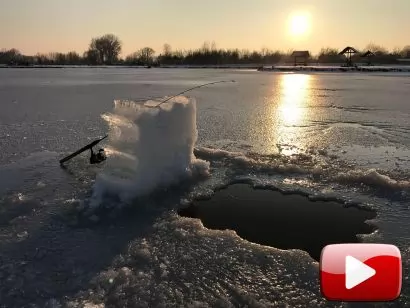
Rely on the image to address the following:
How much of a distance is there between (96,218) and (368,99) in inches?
551

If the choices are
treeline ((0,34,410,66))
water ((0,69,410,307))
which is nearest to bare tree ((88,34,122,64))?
treeline ((0,34,410,66))

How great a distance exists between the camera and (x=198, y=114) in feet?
39.9

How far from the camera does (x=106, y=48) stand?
126m

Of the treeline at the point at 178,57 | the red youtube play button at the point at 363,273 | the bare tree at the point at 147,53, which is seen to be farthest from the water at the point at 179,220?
the bare tree at the point at 147,53

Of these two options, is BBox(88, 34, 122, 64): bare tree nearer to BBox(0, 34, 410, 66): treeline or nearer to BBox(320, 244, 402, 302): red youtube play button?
BBox(0, 34, 410, 66): treeline

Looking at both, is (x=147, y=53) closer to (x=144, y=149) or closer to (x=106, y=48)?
(x=106, y=48)

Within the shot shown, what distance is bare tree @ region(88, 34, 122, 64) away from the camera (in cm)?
12544

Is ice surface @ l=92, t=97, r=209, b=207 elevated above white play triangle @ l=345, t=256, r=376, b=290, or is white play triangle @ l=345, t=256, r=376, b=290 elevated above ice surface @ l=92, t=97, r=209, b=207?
white play triangle @ l=345, t=256, r=376, b=290

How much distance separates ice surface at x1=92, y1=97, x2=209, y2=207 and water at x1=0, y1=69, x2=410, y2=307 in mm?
183

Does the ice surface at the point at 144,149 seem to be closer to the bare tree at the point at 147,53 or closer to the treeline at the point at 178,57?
the treeline at the point at 178,57

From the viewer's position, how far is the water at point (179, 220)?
3.26 m

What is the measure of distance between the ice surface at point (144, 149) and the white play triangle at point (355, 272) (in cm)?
434

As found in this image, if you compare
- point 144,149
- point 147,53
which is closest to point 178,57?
point 147,53

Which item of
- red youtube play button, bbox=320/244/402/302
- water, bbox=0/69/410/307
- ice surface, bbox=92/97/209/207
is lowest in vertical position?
water, bbox=0/69/410/307
